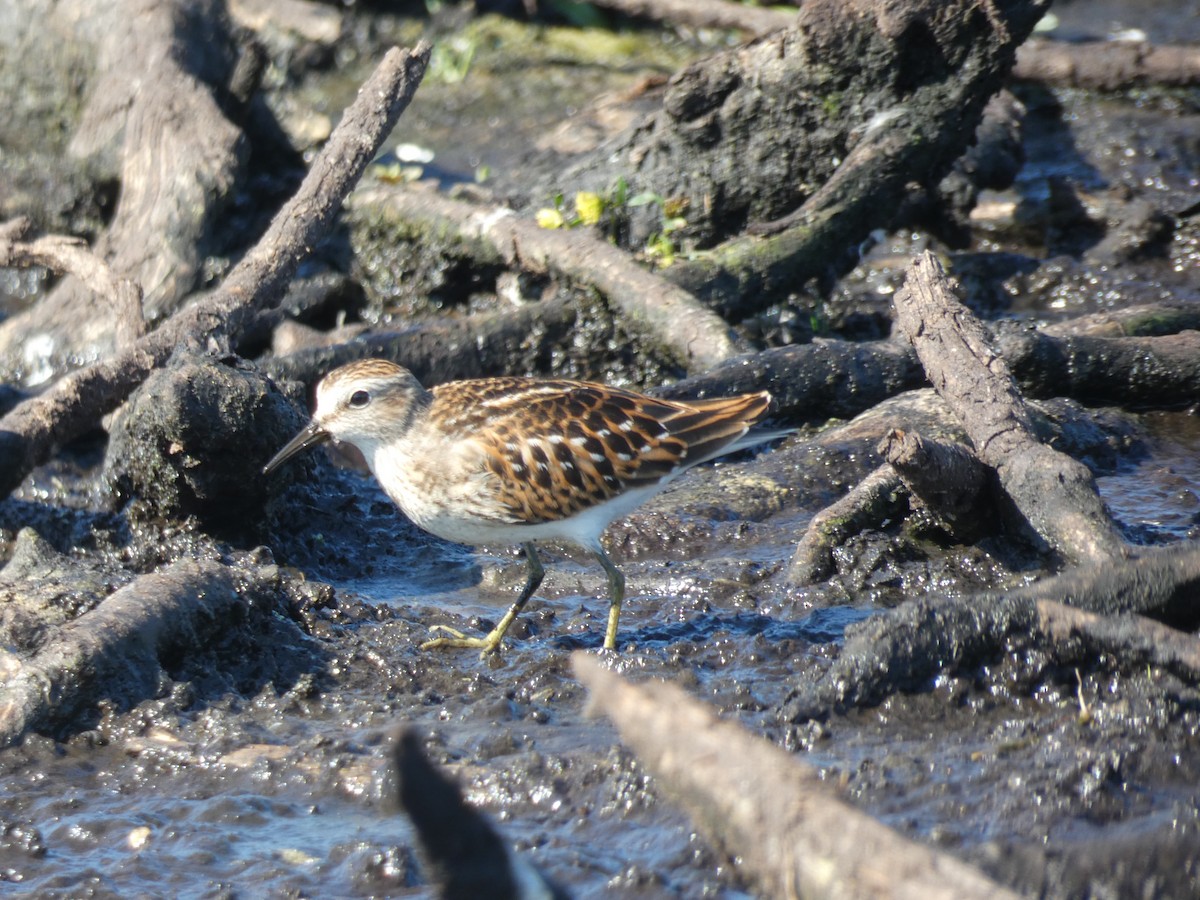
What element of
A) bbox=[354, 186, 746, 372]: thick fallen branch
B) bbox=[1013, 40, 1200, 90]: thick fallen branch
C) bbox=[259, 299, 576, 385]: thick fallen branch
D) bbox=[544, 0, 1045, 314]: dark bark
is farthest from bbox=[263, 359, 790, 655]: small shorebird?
bbox=[1013, 40, 1200, 90]: thick fallen branch

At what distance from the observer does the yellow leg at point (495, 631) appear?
217 inches

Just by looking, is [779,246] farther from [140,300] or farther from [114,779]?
[114,779]

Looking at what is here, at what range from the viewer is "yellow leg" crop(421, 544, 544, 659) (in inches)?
217

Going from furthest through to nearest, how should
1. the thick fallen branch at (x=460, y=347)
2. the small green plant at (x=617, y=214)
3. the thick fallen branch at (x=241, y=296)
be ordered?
the small green plant at (x=617, y=214) < the thick fallen branch at (x=460, y=347) < the thick fallen branch at (x=241, y=296)

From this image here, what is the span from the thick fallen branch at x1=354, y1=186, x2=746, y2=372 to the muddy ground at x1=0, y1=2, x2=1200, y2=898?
1.45 feet

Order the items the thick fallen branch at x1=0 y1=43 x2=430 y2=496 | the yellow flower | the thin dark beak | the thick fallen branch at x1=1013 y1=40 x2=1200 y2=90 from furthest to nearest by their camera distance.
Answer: the thick fallen branch at x1=1013 y1=40 x2=1200 y2=90
the yellow flower
the thick fallen branch at x1=0 y1=43 x2=430 y2=496
the thin dark beak

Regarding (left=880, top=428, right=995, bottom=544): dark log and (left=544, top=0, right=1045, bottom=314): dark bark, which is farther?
(left=544, top=0, right=1045, bottom=314): dark bark

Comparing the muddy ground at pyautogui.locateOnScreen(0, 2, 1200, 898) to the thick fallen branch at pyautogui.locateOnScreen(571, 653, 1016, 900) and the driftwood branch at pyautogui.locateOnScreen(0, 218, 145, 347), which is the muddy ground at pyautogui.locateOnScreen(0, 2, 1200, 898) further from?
the thick fallen branch at pyautogui.locateOnScreen(571, 653, 1016, 900)

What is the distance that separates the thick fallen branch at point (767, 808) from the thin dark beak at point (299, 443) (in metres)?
3.25

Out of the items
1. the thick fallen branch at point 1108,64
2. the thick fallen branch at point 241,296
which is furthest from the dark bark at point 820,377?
the thick fallen branch at point 1108,64

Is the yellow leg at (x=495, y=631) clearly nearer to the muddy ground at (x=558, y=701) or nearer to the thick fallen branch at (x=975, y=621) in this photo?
the muddy ground at (x=558, y=701)

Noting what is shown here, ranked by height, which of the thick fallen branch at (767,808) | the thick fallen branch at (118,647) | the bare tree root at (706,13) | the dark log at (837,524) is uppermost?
the bare tree root at (706,13)

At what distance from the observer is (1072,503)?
5020 mm

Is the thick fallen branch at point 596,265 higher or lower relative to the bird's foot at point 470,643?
higher
